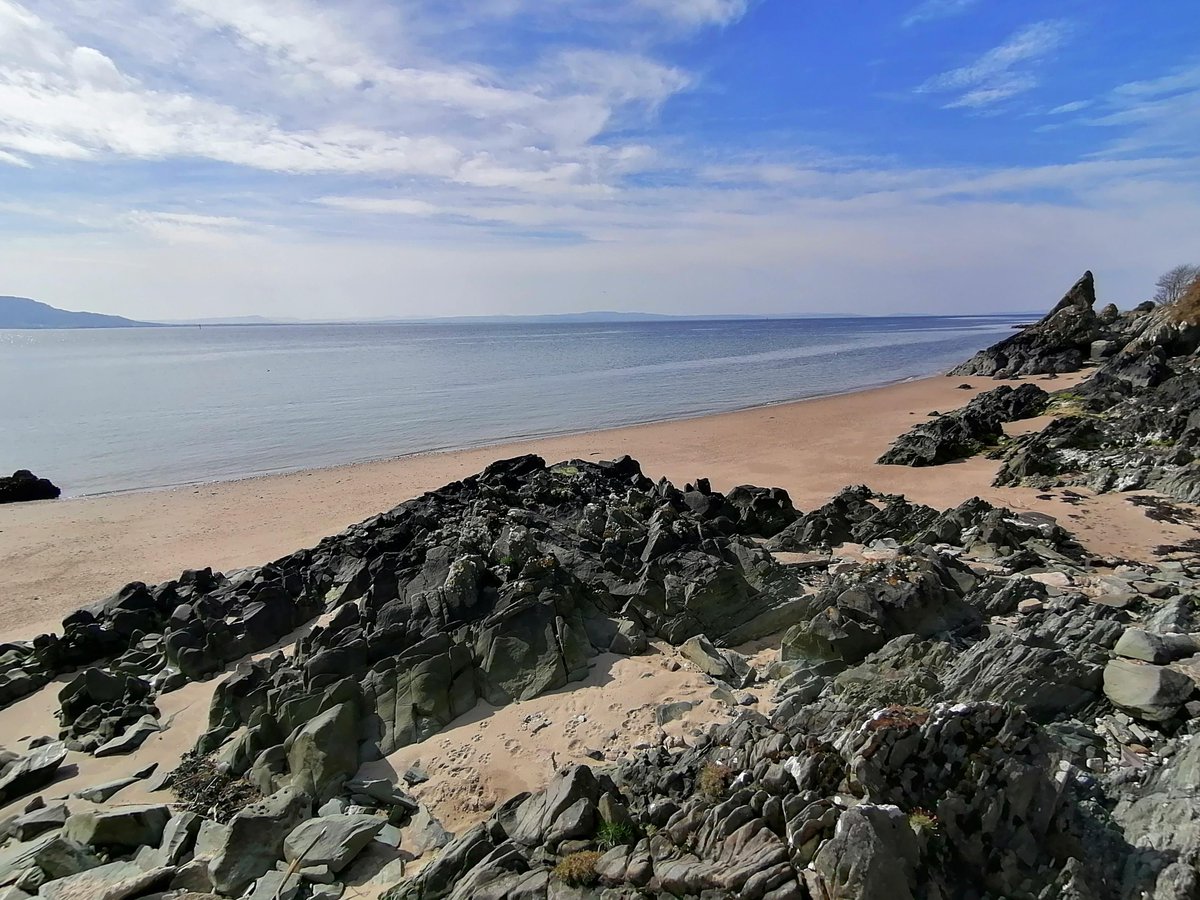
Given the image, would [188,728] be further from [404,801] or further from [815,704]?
[815,704]

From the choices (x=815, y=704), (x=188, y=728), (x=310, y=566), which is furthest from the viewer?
(x=310, y=566)

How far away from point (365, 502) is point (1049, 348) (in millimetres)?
54742

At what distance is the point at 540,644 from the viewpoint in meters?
12.3

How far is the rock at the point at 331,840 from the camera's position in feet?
27.6

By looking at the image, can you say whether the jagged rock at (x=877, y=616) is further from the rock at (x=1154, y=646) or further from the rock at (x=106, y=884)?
the rock at (x=106, y=884)

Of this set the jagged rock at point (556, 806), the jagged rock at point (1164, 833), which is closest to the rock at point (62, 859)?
the jagged rock at point (556, 806)

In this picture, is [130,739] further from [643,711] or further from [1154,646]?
[1154,646]

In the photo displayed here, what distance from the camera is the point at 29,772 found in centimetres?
1091

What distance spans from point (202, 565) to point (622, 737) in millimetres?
16579

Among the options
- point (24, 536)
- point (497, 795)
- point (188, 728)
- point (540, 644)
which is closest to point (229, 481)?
point (24, 536)

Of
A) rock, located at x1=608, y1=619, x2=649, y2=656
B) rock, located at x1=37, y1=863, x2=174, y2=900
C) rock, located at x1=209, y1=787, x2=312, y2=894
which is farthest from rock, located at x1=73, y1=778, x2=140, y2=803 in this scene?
rock, located at x1=608, y1=619, x2=649, y2=656

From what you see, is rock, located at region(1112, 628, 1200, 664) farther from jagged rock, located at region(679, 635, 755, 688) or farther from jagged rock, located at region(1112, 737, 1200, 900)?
jagged rock, located at region(679, 635, 755, 688)

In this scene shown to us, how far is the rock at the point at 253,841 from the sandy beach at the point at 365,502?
12.1m

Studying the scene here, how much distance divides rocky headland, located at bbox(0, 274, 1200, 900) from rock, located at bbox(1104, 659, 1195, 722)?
5 cm
